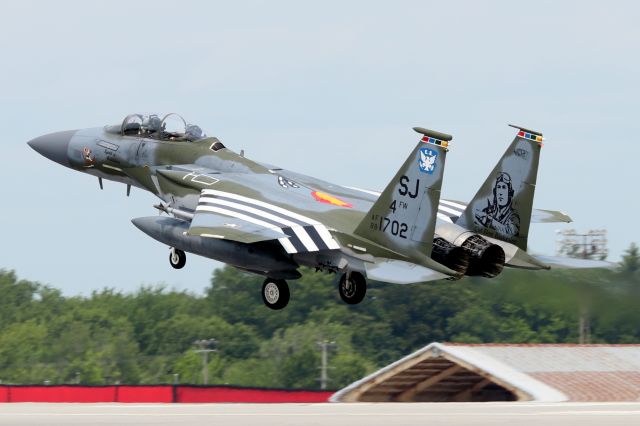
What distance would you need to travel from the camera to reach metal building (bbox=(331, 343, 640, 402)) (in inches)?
1683

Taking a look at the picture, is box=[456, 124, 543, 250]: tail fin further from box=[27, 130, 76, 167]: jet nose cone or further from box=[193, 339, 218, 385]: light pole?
box=[193, 339, 218, 385]: light pole

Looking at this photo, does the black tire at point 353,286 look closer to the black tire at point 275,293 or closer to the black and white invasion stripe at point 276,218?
the black and white invasion stripe at point 276,218

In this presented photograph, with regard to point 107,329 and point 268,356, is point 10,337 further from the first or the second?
point 268,356

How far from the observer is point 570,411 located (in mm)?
34219

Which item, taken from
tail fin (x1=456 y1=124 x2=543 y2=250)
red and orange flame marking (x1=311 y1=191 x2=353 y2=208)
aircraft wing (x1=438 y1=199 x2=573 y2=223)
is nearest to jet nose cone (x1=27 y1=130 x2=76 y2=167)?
red and orange flame marking (x1=311 y1=191 x2=353 y2=208)

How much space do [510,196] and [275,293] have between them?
592cm

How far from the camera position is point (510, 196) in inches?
1341

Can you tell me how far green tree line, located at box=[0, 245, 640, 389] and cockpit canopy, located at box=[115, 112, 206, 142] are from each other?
4686 centimetres

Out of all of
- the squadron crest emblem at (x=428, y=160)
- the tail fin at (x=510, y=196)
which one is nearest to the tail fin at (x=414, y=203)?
the squadron crest emblem at (x=428, y=160)

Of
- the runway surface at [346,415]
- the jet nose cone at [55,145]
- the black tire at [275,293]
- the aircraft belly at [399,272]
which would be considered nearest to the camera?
the runway surface at [346,415]

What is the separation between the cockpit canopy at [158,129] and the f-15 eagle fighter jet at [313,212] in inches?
1.0

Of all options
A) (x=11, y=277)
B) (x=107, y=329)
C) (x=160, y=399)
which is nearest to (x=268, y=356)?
(x=107, y=329)

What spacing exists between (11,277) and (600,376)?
79.6 m

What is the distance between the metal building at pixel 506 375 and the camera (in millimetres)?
42753
